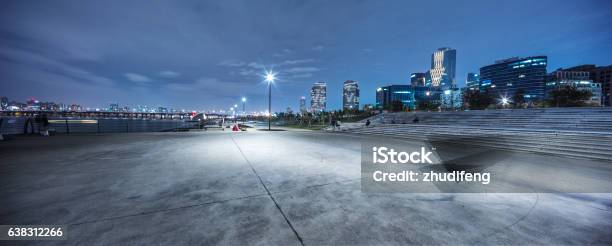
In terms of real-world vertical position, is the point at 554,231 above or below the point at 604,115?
below

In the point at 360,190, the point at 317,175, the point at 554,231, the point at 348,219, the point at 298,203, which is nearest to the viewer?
the point at 554,231

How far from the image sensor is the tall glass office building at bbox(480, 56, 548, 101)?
482 ft

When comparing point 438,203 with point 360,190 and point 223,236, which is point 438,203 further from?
point 223,236

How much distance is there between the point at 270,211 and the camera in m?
3.83

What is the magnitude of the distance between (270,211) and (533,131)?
1863 centimetres

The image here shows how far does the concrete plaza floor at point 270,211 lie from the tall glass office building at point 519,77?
609 feet

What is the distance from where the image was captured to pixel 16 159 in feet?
24.1

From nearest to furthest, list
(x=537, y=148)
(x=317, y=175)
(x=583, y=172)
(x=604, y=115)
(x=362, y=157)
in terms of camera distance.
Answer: (x=317, y=175)
(x=583, y=172)
(x=362, y=157)
(x=537, y=148)
(x=604, y=115)

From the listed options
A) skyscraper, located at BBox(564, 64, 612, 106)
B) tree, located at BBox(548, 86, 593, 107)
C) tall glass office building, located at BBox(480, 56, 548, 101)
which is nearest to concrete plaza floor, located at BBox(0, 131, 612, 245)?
tree, located at BBox(548, 86, 593, 107)

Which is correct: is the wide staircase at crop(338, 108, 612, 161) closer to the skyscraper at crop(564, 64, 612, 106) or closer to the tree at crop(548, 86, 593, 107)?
the tree at crop(548, 86, 593, 107)

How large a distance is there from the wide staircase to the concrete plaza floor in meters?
7.39

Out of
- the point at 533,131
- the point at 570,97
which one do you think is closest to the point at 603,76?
the point at 570,97

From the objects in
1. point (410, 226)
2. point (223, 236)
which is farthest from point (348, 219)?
point (223, 236)

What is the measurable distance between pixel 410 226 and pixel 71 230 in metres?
5.21
